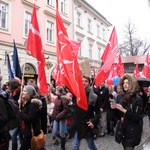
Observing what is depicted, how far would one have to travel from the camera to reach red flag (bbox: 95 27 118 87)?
7.53m

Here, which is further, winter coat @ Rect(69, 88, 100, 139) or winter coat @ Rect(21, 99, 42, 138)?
winter coat @ Rect(69, 88, 100, 139)

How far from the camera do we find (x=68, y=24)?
22.2 m

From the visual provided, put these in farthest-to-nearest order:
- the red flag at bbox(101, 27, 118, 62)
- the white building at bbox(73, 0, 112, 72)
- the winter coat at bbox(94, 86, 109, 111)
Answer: the white building at bbox(73, 0, 112, 72) < the red flag at bbox(101, 27, 118, 62) < the winter coat at bbox(94, 86, 109, 111)

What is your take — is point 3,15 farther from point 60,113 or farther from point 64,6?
point 60,113

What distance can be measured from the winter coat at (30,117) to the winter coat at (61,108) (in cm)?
186

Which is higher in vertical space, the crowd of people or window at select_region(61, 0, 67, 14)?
window at select_region(61, 0, 67, 14)

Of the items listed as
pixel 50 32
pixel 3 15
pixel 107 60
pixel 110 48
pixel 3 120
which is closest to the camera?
pixel 3 120

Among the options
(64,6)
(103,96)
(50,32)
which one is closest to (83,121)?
(103,96)

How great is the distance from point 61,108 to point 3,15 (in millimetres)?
11230

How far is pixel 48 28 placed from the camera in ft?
64.2

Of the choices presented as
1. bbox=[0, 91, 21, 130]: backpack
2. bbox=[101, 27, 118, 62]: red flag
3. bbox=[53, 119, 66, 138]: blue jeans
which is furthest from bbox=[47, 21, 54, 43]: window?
bbox=[0, 91, 21, 130]: backpack

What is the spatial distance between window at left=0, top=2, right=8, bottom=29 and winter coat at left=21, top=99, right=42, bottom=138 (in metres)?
12.3

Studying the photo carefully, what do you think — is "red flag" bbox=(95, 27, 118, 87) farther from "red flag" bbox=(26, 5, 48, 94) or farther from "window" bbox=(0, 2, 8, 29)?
"window" bbox=(0, 2, 8, 29)

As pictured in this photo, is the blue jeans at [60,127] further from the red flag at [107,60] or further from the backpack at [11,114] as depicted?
the backpack at [11,114]
